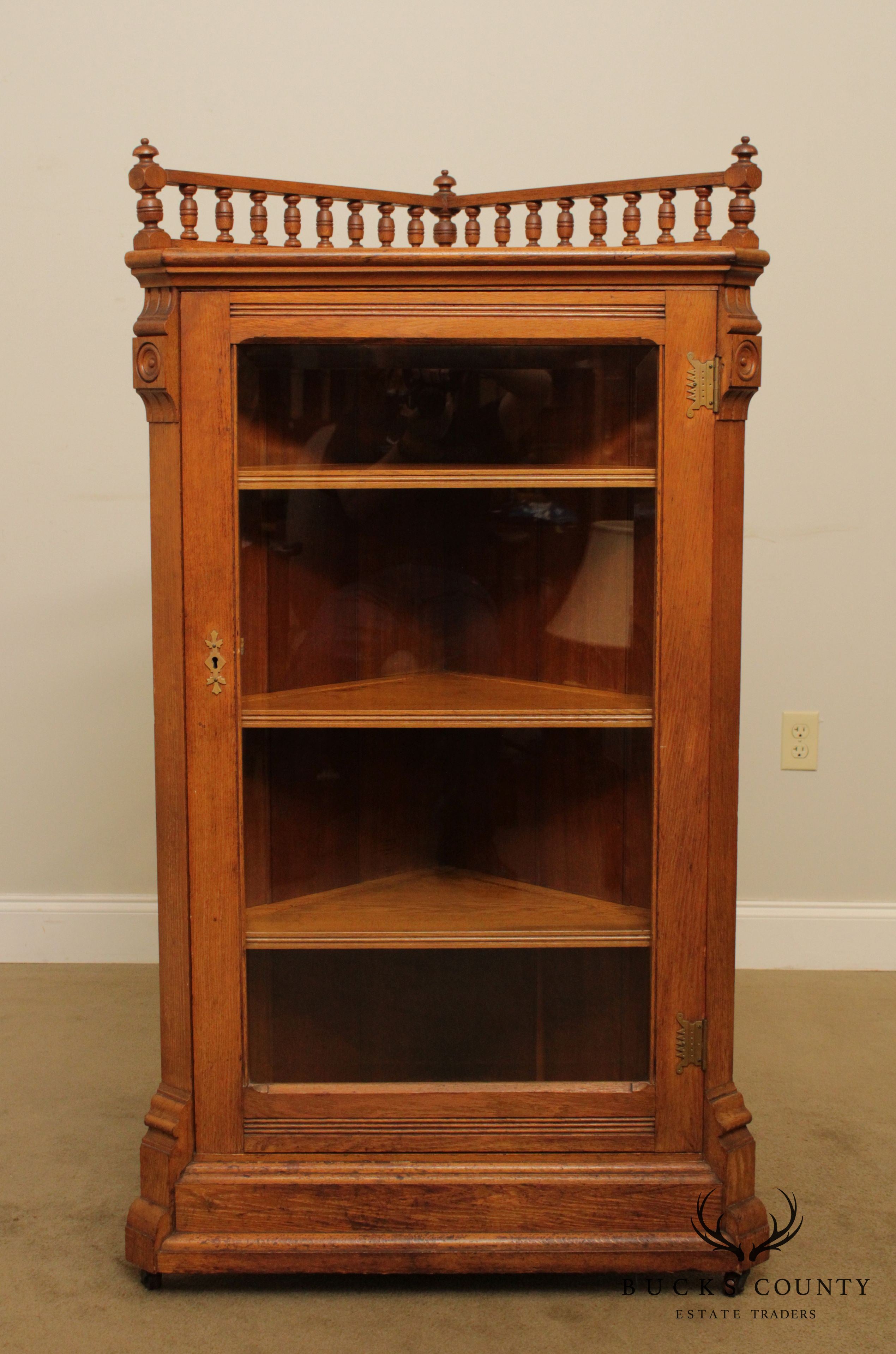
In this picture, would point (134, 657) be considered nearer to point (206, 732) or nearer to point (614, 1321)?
point (206, 732)

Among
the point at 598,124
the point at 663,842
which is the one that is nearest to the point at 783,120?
the point at 598,124

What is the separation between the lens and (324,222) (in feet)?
4.61

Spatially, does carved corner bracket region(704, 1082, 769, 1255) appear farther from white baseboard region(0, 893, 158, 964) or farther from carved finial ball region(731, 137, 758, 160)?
white baseboard region(0, 893, 158, 964)

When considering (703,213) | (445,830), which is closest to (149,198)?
(703,213)

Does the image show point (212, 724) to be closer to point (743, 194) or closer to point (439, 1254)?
point (439, 1254)

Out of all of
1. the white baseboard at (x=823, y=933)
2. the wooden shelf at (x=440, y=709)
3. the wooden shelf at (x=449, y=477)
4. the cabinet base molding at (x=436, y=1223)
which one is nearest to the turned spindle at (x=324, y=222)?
the wooden shelf at (x=449, y=477)

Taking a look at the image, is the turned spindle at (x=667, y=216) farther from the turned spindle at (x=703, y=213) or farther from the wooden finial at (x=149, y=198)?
the wooden finial at (x=149, y=198)

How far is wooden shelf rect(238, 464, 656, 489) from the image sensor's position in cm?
143

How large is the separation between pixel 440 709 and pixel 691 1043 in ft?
1.58

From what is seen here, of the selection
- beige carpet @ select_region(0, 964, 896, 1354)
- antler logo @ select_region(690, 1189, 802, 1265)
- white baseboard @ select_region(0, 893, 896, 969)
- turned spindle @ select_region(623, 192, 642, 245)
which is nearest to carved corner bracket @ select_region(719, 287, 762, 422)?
turned spindle @ select_region(623, 192, 642, 245)

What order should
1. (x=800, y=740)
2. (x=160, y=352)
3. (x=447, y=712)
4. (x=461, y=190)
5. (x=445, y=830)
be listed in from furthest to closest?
(x=800, y=740) < (x=461, y=190) < (x=445, y=830) < (x=447, y=712) < (x=160, y=352)

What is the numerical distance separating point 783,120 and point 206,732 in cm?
163

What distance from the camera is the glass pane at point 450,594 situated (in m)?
1.44

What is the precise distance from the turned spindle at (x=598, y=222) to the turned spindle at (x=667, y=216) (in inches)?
2.5
